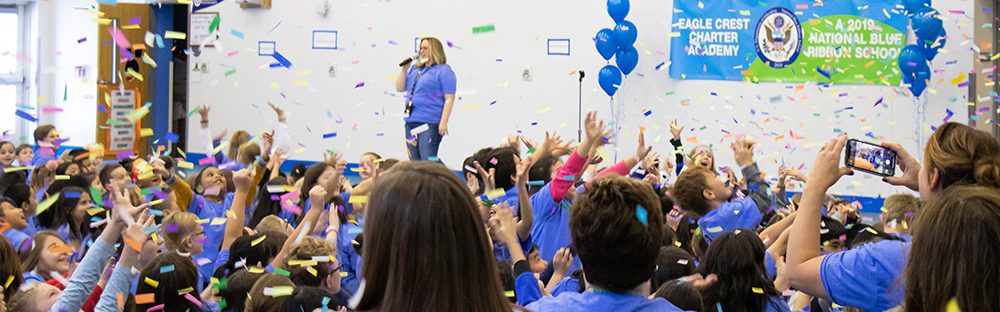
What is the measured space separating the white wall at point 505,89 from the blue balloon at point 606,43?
586 mm

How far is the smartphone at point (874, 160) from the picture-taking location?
2.80 meters

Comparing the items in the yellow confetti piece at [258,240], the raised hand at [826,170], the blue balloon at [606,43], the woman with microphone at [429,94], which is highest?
the blue balloon at [606,43]

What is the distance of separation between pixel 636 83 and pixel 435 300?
32.3 ft

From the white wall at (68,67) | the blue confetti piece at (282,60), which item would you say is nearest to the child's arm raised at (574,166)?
the blue confetti piece at (282,60)

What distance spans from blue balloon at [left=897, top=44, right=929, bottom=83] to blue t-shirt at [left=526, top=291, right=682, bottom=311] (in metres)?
8.16

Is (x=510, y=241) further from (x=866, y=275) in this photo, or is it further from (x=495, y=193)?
(x=495, y=193)

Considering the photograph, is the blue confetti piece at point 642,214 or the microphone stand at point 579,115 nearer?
the blue confetti piece at point 642,214

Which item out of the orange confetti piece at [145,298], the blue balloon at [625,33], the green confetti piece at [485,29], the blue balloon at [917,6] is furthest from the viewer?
the green confetti piece at [485,29]

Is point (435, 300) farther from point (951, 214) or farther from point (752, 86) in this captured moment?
point (752, 86)

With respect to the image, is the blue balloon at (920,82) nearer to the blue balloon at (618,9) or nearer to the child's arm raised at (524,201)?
the blue balloon at (618,9)

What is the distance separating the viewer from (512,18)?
39.6 feet

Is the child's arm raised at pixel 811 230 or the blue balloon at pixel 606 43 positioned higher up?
the blue balloon at pixel 606 43

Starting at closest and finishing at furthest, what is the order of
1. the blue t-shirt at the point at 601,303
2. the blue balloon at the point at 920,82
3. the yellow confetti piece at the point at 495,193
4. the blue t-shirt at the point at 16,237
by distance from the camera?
the blue t-shirt at the point at 601,303, the blue t-shirt at the point at 16,237, the yellow confetti piece at the point at 495,193, the blue balloon at the point at 920,82

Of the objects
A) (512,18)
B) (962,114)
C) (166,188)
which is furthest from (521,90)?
(166,188)
